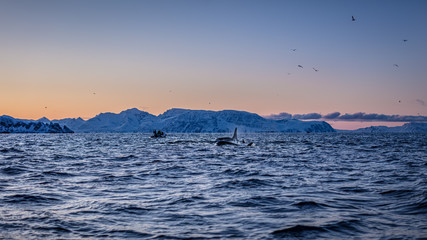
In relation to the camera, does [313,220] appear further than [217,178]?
No

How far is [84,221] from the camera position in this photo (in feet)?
33.4

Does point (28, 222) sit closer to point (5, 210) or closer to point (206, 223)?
point (5, 210)

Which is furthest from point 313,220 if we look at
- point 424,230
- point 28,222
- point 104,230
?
point 28,222

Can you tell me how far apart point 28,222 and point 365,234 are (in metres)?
9.98

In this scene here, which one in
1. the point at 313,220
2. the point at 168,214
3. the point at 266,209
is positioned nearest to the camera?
the point at 313,220

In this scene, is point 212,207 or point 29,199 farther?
point 29,199

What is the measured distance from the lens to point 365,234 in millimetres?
8914

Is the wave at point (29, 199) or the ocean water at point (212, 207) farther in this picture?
the wave at point (29, 199)

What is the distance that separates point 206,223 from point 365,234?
4.56 metres

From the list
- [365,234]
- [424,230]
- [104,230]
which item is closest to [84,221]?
[104,230]

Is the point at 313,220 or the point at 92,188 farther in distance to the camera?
the point at 92,188

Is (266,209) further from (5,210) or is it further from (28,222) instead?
(5,210)

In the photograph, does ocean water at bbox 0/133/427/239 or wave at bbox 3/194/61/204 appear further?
wave at bbox 3/194/61/204

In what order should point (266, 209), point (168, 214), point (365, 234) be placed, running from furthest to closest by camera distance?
point (266, 209) → point (168, 214) → point (365, 234)
